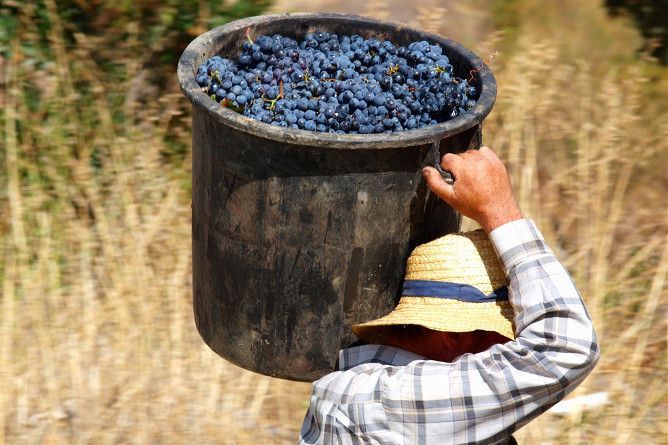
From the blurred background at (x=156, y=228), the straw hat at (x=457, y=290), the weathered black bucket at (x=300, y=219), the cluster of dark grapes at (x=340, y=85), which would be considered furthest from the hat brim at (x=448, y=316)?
the blurred background at (x=156, y=228)

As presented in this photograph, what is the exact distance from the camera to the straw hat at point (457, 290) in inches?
83.5

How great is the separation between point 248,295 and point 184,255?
5.39 ft

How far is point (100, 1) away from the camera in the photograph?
4.30 m

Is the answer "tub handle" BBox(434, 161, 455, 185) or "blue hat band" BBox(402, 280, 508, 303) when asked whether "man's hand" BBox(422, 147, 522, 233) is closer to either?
"tub handle" BBox(434, 161, 455, 185)

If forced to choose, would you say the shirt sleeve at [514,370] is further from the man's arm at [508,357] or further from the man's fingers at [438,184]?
A: the man's fingers at [438,184]

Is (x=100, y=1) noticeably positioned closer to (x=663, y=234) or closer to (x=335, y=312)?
(x=335, y=312)

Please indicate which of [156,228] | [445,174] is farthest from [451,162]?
[156,228]

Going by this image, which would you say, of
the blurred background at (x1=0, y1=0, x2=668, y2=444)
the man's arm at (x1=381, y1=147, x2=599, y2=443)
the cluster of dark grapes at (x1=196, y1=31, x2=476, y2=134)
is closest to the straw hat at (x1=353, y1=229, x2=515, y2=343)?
the man's arm at (x1=381, y1=147, x2=599, y2=443)

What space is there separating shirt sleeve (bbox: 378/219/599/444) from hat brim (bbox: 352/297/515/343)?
0.07 metres

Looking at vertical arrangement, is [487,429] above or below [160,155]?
above

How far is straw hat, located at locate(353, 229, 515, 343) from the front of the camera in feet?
6.96

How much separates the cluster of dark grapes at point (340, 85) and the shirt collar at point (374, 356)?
54 centimetres

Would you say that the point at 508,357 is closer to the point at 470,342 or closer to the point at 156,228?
the point at 470,342

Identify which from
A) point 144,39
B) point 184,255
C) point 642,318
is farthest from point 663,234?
point 144,39
